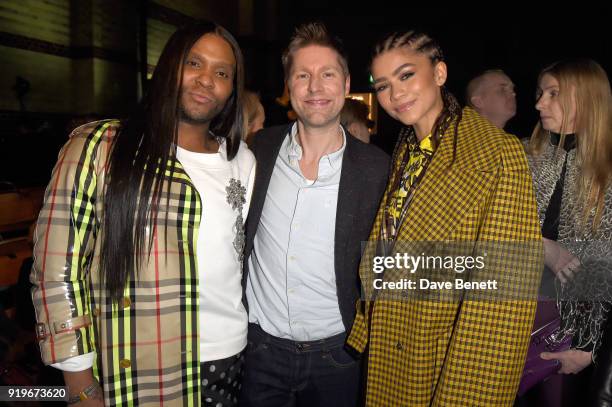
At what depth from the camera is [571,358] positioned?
1972 millimetres

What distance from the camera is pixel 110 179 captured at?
1405 millimetres

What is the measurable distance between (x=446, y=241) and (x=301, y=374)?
890 mm

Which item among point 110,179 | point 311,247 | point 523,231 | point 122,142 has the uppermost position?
point 122,142

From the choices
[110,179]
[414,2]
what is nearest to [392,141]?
[414,2]

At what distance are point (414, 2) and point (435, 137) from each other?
8.89m

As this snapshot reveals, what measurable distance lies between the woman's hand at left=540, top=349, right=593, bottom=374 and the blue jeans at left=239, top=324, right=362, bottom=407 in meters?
0.91

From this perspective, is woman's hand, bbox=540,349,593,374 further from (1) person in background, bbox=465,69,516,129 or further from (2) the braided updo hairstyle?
(1) person in background, bbox=465,69,516,129

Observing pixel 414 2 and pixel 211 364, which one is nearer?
pixel 211 364

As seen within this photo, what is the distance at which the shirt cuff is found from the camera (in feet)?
4.41

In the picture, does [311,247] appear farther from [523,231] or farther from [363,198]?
[523,231]

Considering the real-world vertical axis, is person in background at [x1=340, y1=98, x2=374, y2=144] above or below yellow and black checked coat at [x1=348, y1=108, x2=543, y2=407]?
above

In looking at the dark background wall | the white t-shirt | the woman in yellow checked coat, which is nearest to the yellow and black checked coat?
the woman in yellow checked coat

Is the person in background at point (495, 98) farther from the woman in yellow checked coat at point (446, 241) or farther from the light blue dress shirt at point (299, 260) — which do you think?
the light blue dress shirt at point (299, 260)

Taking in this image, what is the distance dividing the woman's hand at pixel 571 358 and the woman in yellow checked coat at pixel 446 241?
0.86 metres
